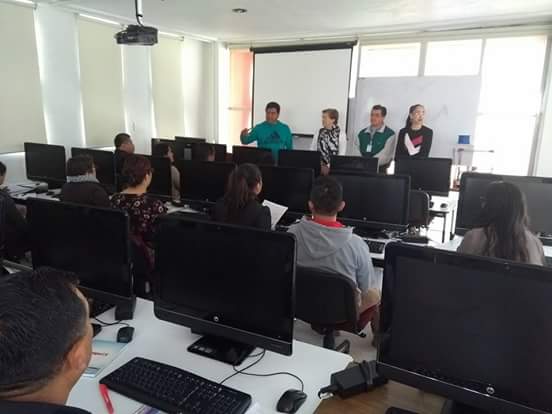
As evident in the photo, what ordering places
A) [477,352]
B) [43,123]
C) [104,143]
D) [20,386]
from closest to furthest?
[20,386], [477,352], [43,123], [104,143]

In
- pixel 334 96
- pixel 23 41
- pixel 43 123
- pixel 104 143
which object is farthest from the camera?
pixel 334 96

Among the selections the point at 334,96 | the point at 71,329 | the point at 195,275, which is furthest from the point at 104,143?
the point at 71,329

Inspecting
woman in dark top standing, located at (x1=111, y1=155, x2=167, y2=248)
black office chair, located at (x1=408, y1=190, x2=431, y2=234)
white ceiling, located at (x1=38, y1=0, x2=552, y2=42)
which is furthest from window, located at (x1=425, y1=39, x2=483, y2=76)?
woman in dark top standing, located at (x1=111, y1=155, x2=167, y2=248)

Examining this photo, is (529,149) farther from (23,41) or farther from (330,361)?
(23,41)

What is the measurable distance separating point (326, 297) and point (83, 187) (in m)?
1.97

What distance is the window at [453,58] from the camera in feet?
19.2

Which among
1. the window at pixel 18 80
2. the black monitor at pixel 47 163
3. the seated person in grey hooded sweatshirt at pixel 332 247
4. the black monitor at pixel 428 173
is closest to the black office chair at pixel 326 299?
the seated person in grey hooded sweatshirt at pixel 332 247

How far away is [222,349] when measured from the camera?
1403 mm

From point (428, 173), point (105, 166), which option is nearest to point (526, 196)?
point (428, 173)

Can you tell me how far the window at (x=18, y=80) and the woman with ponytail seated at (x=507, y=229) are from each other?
5.45m

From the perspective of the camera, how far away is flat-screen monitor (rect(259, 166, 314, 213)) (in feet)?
10.5

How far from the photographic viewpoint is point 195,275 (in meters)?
1.40

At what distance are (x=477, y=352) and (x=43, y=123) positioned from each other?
591 centimetres

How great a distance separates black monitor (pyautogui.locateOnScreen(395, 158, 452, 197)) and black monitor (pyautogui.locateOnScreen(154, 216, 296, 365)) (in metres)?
2.87
